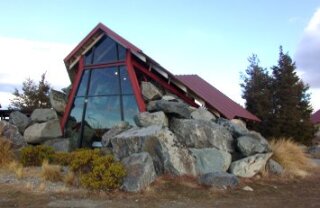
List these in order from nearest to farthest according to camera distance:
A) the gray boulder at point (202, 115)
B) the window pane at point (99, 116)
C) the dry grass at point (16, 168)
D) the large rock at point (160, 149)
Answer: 1. the dry grass at point (16, 168)
2. the large rock at point (160, 149)
3. the gray boulder at point (202, 115)
4. the window pane at point (99, 116)

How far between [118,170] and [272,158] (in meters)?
7.32

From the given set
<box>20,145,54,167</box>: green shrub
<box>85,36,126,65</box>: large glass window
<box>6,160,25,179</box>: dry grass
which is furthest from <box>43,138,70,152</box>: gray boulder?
<box>85,36,126,65</box>: large glass window

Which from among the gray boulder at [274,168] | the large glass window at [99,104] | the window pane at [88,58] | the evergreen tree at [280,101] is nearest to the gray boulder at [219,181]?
the gray boulder at [274,168]

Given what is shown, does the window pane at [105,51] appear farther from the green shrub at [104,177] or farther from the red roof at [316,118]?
the red roof at [316,118]

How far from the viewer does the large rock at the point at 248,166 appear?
13.6 meters

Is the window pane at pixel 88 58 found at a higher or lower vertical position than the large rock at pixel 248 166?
higher

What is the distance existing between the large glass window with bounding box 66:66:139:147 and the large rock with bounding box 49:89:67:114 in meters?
0.85

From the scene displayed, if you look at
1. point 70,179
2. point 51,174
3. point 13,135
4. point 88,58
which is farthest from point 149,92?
point 70,179

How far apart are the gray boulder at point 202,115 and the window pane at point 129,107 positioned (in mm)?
2642

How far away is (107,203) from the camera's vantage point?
9.40 metres

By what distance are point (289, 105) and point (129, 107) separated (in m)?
16.6

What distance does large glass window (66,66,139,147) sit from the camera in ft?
59.5

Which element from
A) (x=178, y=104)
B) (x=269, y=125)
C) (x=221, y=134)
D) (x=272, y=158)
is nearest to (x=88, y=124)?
(x=178, y=104)

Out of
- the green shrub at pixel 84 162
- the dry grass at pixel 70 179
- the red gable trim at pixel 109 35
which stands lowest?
the dry grass at pixel 70 179
